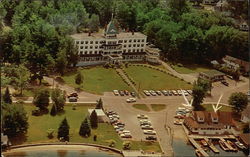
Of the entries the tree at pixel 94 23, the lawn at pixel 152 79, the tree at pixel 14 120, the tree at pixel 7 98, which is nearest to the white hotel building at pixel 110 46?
the lawn at pixel 152 79

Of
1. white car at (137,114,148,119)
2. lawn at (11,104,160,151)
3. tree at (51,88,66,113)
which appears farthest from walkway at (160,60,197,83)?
tree at (51,88,66,113)

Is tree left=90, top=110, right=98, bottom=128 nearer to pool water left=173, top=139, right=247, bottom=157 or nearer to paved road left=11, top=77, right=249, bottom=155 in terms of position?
paved road left=11, top=77, right=249, bottom=155

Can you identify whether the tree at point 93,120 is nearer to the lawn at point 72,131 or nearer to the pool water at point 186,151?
the lawn at point 72,131

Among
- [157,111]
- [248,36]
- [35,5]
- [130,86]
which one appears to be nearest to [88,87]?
[130,86]

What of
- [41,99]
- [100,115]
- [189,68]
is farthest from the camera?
[189,68]

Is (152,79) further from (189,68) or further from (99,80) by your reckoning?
(189,68)

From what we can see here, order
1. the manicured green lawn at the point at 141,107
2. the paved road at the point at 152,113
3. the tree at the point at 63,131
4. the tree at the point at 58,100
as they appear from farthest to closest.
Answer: the manicured green lawn at the point at 141,107 < the tree at the point at 58,100 < the paved road at the point at 152,113 < the tree at the point at 63,131

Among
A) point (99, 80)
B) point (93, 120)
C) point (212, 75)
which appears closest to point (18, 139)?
point (93, 120)
